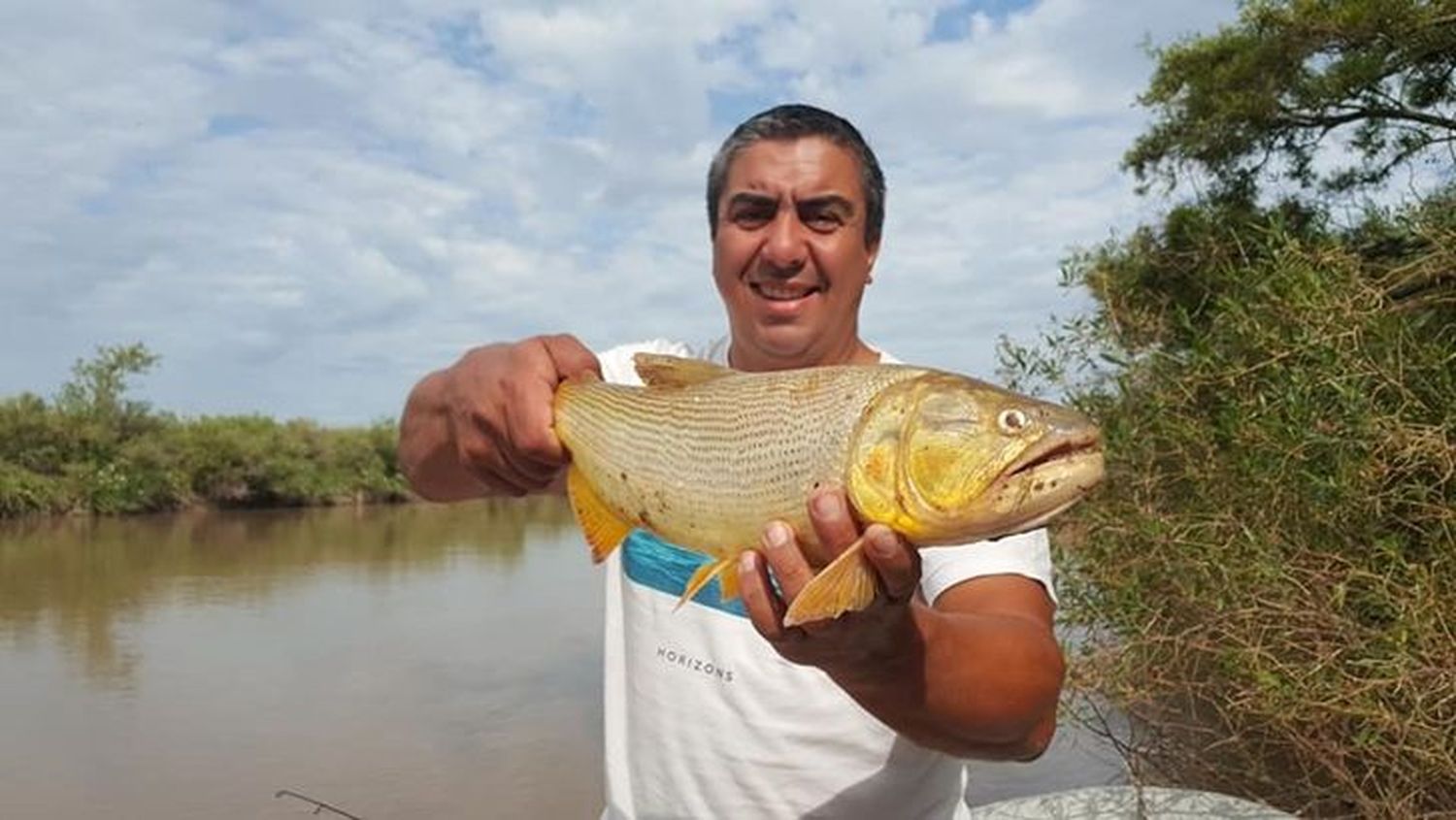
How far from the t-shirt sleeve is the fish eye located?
587 mm

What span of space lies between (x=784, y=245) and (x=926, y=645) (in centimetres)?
118

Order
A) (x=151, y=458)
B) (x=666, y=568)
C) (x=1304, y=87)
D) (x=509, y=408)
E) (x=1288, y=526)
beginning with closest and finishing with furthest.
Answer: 1. (x=509, y=408)
2. (x=666, y=568)
3. (x=1288, y=526)
4. (x=1304, y=87)
5. (x=151, y=458)

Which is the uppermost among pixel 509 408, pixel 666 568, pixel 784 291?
pixel 784 291

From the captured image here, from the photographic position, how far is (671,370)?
2.55m

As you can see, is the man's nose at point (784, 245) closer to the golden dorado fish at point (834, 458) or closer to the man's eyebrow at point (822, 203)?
the man's eyebrow at point (822, 203)

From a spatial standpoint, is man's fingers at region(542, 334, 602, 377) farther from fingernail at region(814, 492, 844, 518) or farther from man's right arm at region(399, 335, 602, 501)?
fingernail at region(814, 492, 844, 518)

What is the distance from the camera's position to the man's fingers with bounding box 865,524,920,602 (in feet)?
6.37

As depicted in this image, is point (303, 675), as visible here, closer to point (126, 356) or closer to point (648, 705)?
point (648, 705)

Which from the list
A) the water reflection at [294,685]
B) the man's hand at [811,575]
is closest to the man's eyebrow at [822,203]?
the man's hand at [811,575]

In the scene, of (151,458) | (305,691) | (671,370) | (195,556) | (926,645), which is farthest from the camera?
(151,458)

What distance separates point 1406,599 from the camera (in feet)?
18.8

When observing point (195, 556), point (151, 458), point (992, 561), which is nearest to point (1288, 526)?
point (992, 561)

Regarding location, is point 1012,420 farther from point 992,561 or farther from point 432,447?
point 432,447

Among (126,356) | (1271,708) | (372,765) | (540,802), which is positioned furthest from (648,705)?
(126,356)
